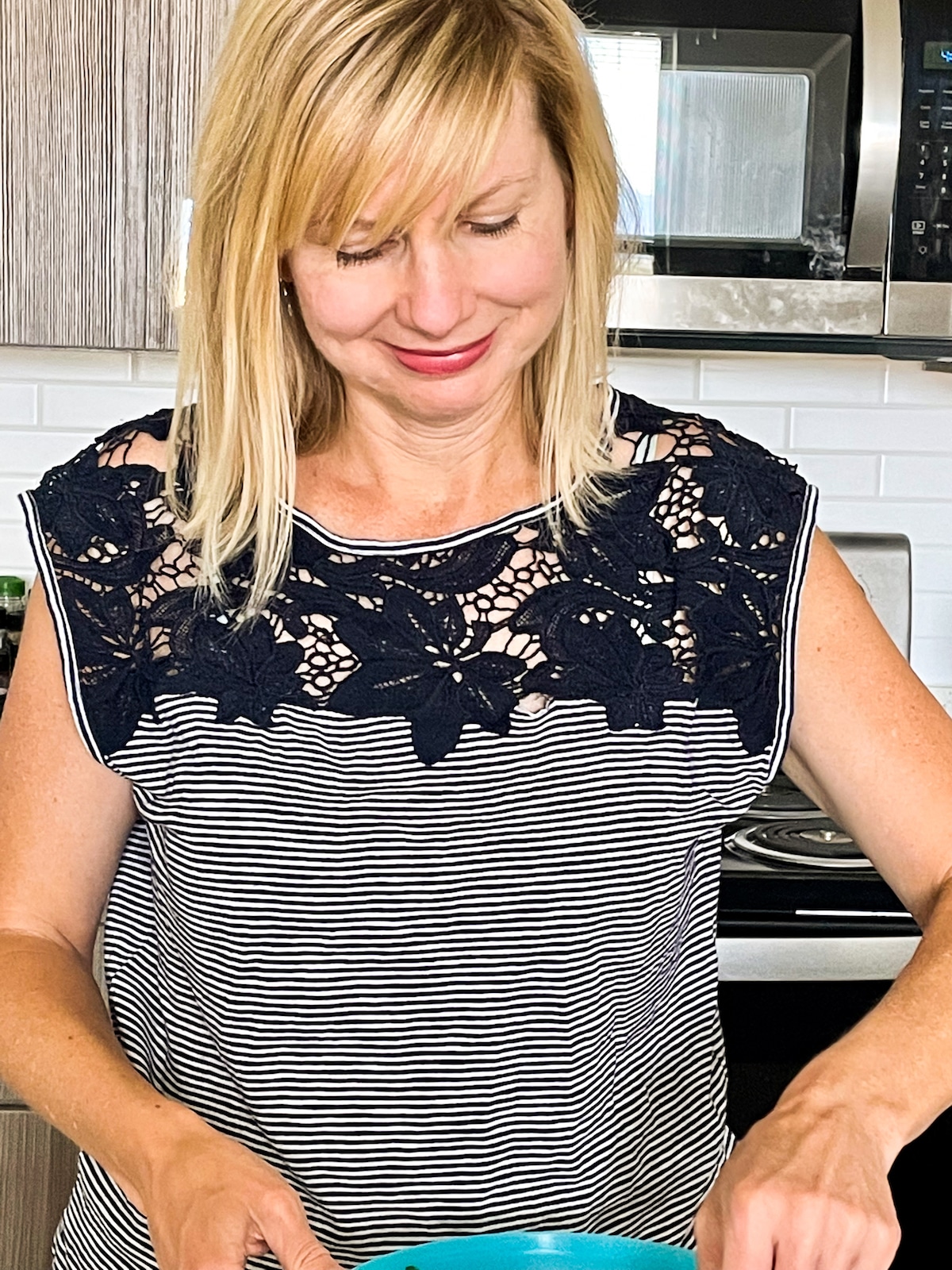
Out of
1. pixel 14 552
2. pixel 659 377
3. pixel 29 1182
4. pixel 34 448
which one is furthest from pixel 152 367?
pixel 29 1182

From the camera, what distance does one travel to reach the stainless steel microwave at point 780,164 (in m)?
1.87

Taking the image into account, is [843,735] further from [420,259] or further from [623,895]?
[420,259]

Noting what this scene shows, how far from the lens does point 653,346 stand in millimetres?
1987

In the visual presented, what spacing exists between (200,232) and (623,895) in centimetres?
56

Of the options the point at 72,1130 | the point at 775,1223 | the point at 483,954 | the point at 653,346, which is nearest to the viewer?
the point at 775,1223

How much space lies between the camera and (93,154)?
1.98 m

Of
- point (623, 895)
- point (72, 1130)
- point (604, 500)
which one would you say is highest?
point (604, 500)

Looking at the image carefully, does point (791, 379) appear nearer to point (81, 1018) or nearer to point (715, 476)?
point (715, 476)

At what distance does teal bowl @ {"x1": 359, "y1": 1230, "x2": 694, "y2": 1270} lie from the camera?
34.6 inches

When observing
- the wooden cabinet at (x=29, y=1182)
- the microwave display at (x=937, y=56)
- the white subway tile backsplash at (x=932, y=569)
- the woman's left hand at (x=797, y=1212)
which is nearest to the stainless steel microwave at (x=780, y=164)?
the microwave display at (x=937, y=56)

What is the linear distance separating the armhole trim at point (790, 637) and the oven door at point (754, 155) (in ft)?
2.46

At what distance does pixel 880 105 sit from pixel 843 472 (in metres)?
0.68

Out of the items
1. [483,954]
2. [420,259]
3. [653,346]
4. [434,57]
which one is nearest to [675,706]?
[483,954]

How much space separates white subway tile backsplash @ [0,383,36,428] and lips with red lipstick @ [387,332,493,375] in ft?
4.51
